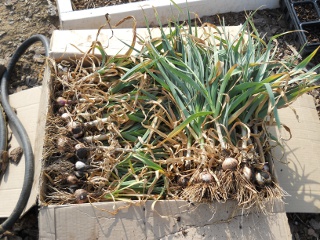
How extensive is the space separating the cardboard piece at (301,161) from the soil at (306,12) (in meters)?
0.65

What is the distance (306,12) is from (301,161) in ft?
3.35

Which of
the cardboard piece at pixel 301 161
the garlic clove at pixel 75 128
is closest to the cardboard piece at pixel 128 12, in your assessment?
the cardboard piece at pixel 301 161

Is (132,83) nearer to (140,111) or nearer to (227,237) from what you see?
(140,111)

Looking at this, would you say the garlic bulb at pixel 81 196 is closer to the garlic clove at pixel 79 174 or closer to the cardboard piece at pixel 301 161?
the garlic clove at pixel 79 174

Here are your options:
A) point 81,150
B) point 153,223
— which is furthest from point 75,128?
point 153,223

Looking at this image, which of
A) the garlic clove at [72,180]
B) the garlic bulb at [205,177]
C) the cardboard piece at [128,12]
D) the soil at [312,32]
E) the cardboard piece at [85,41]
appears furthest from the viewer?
A: the soil at [312,32]

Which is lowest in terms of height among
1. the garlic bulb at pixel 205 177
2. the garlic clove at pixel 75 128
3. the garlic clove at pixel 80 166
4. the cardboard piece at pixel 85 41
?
the garlic bulb at pixel 205 177

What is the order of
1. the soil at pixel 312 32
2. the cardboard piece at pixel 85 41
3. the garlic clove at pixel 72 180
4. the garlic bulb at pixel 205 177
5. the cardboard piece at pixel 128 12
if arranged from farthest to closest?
the soil at pixel 312 32 < the cardboard piece at pixel 128 12 < the cardboard piece at pixel 85 41 < the garlic clove at pixel 72 180 < the garlic bulb at pixel 205 177

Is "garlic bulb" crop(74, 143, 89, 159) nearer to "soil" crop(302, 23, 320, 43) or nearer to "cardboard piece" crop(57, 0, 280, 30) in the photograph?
"cardboard piece" crop(57, 0, 280, 30)

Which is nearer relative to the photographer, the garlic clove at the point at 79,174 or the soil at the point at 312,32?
the garlic clove at the point at 79,174

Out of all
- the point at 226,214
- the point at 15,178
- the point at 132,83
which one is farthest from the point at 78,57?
the point at 226,214

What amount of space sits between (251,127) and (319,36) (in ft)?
3.58

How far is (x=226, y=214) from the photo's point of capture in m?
1.32

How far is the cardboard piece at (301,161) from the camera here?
65.1 inches
